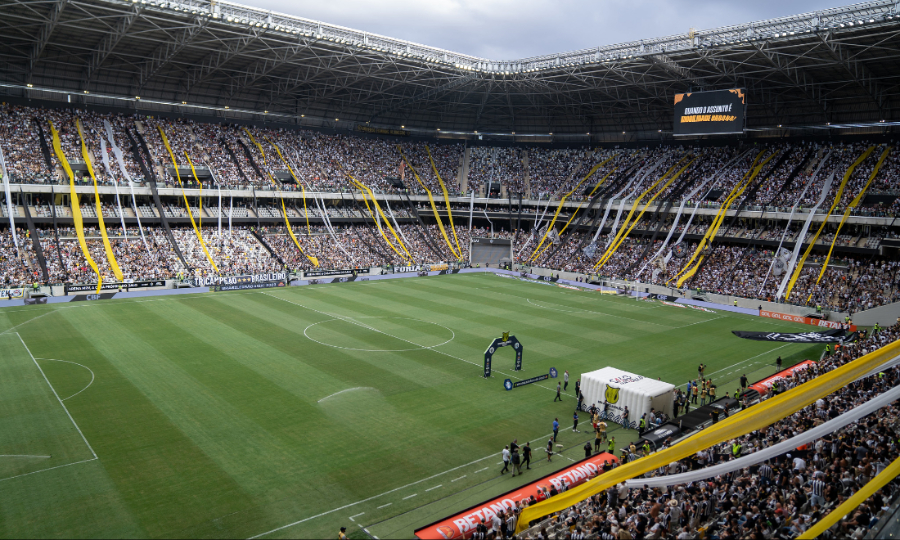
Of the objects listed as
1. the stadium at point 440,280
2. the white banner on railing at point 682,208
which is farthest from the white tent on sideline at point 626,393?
the white banner on railing at point 682,208

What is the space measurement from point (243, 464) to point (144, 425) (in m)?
5.52

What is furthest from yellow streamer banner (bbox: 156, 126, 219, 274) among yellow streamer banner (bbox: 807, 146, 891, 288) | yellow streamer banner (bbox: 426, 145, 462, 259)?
yellow streamer banner (bbox: 807, 146, 891, 288)

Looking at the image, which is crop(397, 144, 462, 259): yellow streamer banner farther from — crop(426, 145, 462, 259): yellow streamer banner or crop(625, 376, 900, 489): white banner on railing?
crop(625, 376, 900, 489): white banner on railing

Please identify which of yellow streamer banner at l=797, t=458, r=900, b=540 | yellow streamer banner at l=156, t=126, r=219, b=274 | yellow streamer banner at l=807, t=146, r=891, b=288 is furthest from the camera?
yellow streamer banner at l=156, t=126, r=219, b=274

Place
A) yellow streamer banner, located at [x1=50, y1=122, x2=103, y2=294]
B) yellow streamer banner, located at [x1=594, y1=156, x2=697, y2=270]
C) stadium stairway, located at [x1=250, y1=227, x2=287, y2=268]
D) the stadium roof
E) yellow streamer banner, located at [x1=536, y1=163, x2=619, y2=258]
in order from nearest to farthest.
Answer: the stadium roof → yellow streamer banner, located at [x1=50, y1=122, x2=103, y2=294] → stadium stairway, located at [x1=250, y1=227, x2=287, y2=268] → yellow streamer banner, located at [x1=594, y1=156, x2=697, y2=270] → yellow streamer banner, located at [x1=536, y1=163, x2=619, y2=258]

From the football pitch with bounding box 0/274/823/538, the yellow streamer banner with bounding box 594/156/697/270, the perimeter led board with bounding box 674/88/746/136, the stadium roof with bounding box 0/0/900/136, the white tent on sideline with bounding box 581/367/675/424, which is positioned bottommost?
the football pitch with bounding box 0/274/823/538

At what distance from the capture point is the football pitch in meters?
17.9

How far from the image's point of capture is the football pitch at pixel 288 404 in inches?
705

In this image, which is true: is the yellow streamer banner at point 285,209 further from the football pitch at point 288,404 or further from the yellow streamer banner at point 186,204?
the football pitch at point 288,404

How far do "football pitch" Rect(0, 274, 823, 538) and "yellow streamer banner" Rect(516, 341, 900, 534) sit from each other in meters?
5.74

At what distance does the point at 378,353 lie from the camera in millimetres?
34281

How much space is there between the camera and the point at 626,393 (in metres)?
25.3

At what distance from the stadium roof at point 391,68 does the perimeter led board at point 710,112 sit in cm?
326

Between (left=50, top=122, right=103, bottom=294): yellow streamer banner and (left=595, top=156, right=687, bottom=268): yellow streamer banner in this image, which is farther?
(left=595, top=156, right=687, bottom=268): yellow streamer banner
